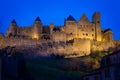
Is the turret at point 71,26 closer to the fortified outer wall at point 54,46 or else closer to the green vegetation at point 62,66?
the fortified outer wall at point 54,46

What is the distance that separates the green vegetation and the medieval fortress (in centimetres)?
493

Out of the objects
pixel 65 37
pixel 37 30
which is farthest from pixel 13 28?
pixel 65 37

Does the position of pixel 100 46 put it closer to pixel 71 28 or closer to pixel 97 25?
pixel 71 28

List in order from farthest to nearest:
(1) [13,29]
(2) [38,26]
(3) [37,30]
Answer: (1) [13,29] → (2) [38,26] → (3) [37,30]

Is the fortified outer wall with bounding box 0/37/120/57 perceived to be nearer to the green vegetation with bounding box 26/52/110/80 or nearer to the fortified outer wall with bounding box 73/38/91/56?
the fortified outer wall with bounding box 73/38/91/56


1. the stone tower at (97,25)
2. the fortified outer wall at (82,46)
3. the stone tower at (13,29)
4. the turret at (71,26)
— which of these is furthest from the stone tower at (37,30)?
the stone tower at (97,25)

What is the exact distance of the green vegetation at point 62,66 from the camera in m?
79.5

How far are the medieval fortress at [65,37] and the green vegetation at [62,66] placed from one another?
493 cm

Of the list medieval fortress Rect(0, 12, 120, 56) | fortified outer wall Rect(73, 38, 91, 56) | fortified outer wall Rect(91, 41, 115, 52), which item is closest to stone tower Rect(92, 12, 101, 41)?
medieval fortress Rect(0, 12, 120, 56)

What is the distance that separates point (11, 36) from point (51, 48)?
Answer: 13542 mm

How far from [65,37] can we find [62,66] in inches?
873

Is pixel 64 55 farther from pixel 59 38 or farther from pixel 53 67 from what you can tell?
pixel 53 67

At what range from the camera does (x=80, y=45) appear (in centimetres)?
11100

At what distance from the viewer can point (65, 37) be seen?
374 ft
